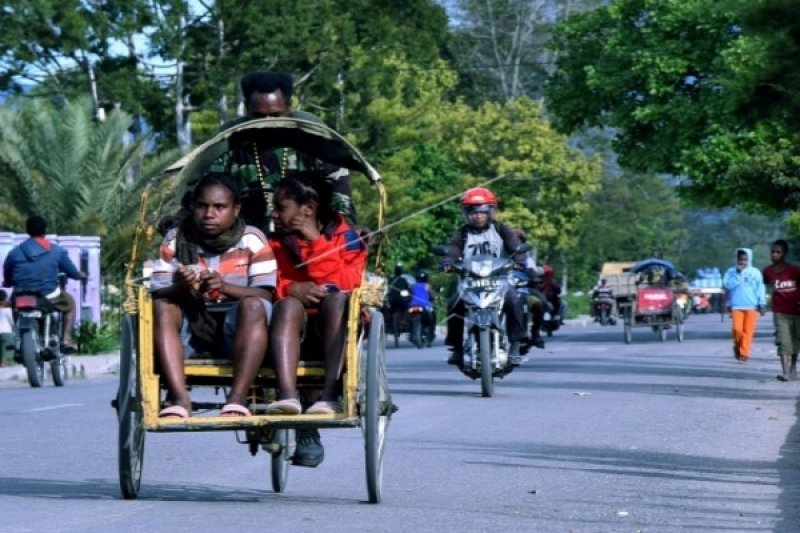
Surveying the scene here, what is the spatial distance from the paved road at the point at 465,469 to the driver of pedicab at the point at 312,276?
2.37ft

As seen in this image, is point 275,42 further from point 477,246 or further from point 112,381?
point 477,246

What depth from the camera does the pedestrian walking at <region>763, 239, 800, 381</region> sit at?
83.9 ft

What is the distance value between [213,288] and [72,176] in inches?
1047

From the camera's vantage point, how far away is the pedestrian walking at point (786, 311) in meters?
25.6

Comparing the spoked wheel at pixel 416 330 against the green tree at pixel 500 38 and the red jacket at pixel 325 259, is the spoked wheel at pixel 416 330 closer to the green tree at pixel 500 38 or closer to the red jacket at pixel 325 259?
the red jacket at pixel 325 259

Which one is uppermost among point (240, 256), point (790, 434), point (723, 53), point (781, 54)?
point (723, 53)

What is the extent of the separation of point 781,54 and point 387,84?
3916 centimetres

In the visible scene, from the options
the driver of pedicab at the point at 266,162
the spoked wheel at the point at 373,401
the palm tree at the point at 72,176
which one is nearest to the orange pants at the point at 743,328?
the palm tree at the point at 72,176

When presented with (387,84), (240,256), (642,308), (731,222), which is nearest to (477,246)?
(240,256)

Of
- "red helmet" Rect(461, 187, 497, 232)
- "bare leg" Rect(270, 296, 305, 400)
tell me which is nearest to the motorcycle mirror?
"red helmet" Rect(461, 187, 497, 232)

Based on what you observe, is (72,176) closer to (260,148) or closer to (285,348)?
(260,148)

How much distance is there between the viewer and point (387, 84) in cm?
5116

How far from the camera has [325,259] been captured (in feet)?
33.2

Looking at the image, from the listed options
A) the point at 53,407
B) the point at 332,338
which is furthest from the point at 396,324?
the point at 332,338
